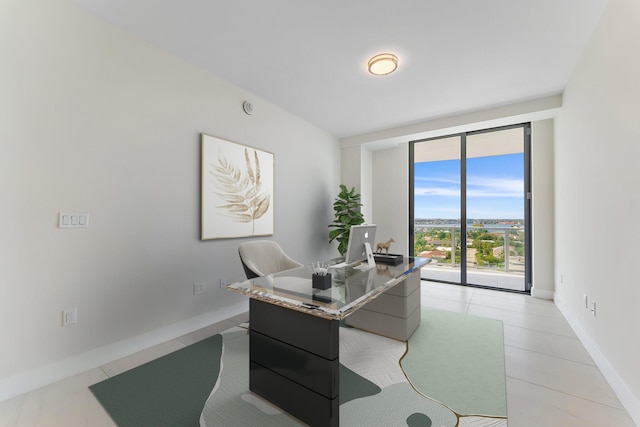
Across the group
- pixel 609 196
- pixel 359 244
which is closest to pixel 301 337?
pixel 359 244

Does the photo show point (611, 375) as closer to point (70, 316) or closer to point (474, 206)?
point (474, 206)

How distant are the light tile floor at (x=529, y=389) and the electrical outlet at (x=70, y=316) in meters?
0.40

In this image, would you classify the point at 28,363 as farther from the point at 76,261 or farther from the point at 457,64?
the point at 457,64

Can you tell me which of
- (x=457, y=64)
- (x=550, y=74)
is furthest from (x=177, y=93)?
(x=550, y=74)

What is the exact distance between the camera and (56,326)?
6.39ft

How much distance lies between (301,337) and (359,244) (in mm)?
1060

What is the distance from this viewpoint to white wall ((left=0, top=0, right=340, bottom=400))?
1.80 meters

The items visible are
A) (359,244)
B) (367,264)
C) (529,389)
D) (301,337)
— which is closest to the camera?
(301,337)

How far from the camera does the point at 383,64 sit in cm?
268

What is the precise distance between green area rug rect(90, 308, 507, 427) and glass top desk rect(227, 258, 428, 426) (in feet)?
0.52

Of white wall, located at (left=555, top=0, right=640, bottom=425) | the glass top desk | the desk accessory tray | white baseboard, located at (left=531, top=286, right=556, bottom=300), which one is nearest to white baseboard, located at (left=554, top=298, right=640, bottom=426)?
white wall, located at (left=555, top=0, right=640, bottom=425)

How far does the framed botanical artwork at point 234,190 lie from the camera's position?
2895 millimetres

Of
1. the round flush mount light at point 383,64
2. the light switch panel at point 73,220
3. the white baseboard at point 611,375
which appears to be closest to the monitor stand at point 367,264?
the white baseboard at point 611,375

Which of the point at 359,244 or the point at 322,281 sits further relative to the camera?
the point at 359,244
